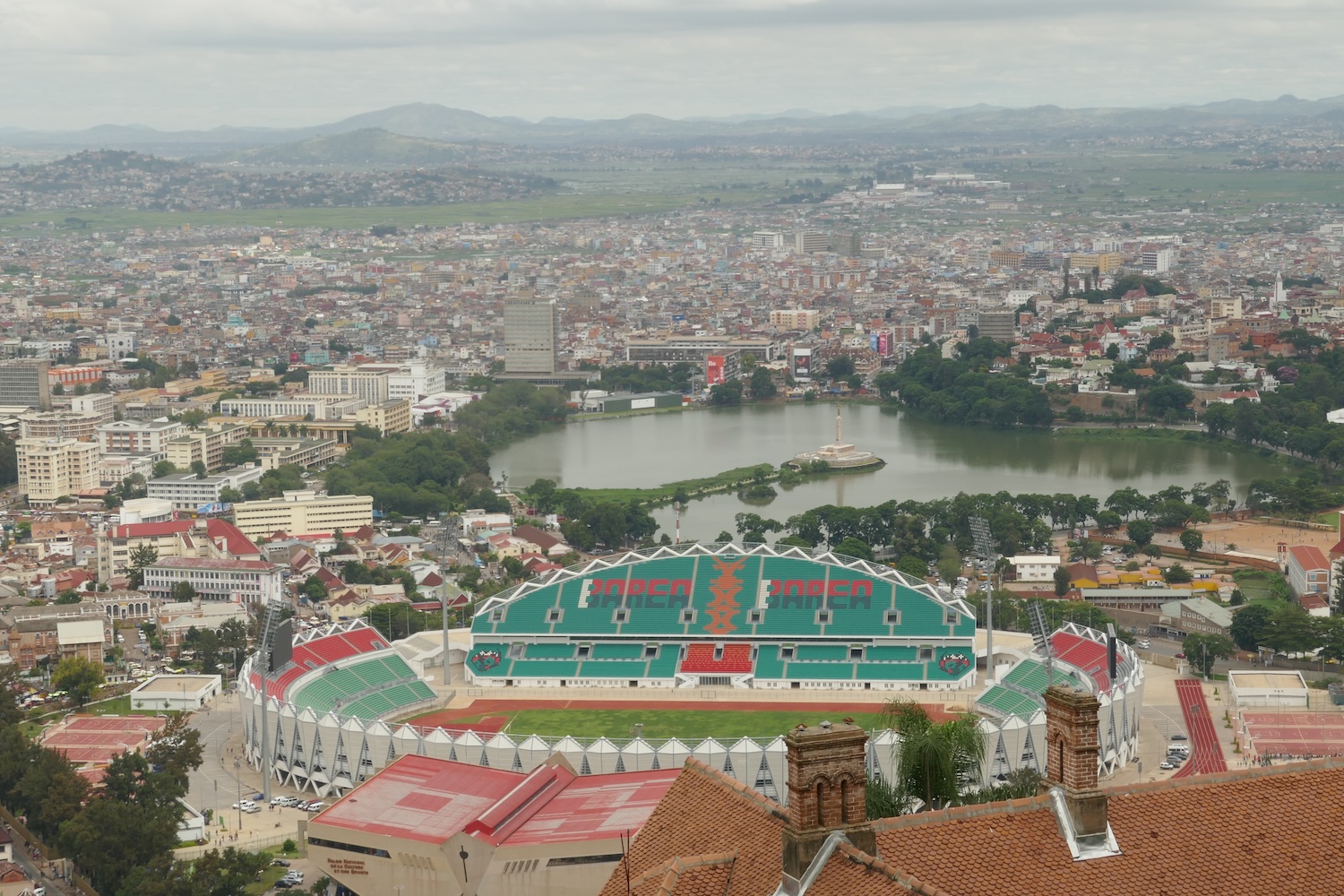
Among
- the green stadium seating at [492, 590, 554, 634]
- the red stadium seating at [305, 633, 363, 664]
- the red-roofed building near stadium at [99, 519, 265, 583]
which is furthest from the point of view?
the red-roofed building near stadium at [99, 519, 265, 583]

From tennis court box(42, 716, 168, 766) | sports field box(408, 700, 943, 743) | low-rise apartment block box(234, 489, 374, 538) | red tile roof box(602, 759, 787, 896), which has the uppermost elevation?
red tile roof box(602, 759, 787, 896)

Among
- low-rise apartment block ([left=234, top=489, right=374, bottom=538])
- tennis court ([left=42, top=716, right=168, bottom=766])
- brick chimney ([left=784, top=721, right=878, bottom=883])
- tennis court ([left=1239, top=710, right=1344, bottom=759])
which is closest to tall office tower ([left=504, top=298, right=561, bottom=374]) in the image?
low-rise apartment block ([left=234, top=489, right=374, bottom=538])

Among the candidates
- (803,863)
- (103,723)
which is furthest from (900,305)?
(803,863)

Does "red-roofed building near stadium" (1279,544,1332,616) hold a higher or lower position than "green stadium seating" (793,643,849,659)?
lower

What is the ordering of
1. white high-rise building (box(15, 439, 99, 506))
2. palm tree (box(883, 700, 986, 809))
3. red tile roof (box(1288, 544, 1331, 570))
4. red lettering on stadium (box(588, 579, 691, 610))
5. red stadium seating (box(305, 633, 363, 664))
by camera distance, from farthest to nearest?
white high-rise building (box(15, 439, 99, 506)) < red tile roof (box(1288, 544, 1331, 570)) < red lettering on stadium (box(588, 579, 691, 610)) < red stadium seating (box(305, 633, 363, 664)) < palm tree (box(883, 700, 986, 809))

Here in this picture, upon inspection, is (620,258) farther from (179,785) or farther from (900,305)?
(179,785)

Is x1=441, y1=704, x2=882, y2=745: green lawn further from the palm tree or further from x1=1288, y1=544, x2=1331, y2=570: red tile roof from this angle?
x1=1288, y1=544, x2=1331, y2=570: red tile roof

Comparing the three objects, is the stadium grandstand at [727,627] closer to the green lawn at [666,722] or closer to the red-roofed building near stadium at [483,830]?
the green lawn at [666,722]
